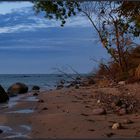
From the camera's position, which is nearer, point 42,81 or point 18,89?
point 18,89

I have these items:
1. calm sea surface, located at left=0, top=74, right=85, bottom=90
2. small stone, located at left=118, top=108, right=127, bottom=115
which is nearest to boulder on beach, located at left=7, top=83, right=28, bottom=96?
calm sea surface, located at left=0, top=74, right=85, bottom=90

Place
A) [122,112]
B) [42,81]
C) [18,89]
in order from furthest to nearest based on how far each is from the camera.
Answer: [42,81] < [18,89] < [122,112]

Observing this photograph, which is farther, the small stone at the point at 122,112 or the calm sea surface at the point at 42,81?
the calm sea surface at the point at 42,81

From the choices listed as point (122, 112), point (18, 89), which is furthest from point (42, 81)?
point (122, 112)

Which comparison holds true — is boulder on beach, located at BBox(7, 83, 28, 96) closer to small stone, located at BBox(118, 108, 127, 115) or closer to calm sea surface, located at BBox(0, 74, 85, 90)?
calm sea surface, located at BBox(0, 74, 85, 90)

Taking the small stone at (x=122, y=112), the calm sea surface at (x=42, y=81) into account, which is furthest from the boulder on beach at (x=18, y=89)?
the small stone at (x=122, y=112)

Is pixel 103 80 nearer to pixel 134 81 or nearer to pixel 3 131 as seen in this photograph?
pixel 134 81

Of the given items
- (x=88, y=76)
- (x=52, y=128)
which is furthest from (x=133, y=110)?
(x=88, y=76)

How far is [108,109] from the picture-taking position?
655 centimetres

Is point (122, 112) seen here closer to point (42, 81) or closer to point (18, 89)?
point (18, 89)

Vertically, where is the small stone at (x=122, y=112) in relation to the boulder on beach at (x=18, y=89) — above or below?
above

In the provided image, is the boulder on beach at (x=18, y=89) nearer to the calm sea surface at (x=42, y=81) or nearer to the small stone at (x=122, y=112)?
the calm sea surface at (x=42, y=81)

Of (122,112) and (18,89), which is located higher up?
(122,112)

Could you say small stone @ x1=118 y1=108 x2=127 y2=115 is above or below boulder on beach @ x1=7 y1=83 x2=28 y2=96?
above
